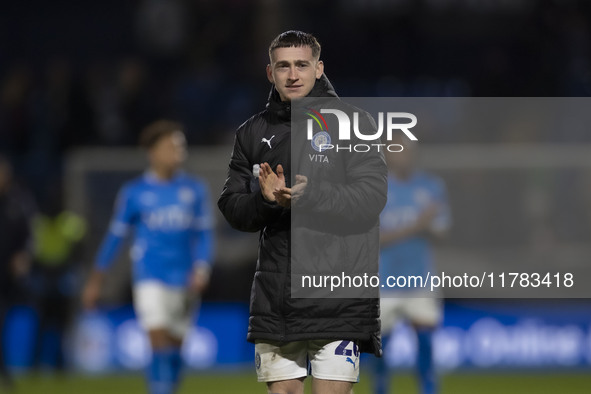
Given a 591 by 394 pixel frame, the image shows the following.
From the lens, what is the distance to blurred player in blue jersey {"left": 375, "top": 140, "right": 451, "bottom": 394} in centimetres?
767

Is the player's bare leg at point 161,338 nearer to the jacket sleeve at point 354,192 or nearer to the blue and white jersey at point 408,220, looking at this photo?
the blue and white jersey at point 408,220

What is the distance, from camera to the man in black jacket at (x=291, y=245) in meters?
4.00

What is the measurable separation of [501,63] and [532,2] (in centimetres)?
152

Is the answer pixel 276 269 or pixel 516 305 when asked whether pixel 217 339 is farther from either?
pixel 276 269

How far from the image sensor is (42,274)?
1124cm

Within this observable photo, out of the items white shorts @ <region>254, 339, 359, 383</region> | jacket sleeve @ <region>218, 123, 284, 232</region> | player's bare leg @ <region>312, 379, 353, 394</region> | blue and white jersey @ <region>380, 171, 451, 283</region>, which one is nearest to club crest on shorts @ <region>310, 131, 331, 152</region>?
jacket sleeve @ <region>218, 123, 284, 232</region>

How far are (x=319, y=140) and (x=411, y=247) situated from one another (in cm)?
391

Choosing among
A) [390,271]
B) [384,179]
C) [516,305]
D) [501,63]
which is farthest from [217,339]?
[384,179]

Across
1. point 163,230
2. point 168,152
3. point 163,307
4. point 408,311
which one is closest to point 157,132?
point 168,152

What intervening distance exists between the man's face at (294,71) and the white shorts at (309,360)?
3.13 ft

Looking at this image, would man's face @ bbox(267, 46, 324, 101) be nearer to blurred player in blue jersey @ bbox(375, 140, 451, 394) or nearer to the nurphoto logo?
the nurphoto logo

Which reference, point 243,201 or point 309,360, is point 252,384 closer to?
point 309,360

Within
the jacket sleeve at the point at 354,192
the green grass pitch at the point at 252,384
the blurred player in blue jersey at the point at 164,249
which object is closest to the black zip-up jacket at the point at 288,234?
the jacket sleeve at the point at 354,192

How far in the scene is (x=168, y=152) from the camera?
318 inches
